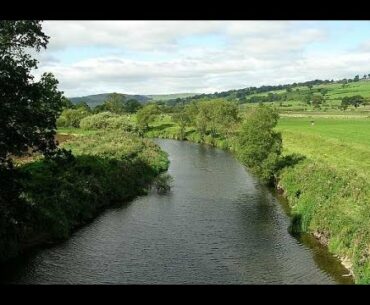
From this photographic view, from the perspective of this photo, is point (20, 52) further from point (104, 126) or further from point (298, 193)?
point (104, 126)

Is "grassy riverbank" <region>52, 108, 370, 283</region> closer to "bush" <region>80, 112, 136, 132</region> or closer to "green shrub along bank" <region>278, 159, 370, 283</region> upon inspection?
"green shrub along bank" <region>278, 159, 370, 283</region>

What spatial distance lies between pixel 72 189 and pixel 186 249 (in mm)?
13566

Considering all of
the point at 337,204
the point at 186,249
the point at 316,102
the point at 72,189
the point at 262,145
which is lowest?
the point at 186,249

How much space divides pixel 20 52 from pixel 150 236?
18687mm

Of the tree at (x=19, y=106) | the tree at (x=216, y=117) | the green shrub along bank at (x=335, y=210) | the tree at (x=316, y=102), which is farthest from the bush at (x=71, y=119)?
the tree at (x=19, y=106)

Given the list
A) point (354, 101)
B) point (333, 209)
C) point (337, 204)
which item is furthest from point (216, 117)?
point (354, 101)

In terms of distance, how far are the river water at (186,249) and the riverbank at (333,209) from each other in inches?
42.1

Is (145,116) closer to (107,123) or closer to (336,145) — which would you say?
(107,123)

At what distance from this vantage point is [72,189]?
38719 mm

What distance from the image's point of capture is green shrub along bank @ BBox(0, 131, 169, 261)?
92.4 ft

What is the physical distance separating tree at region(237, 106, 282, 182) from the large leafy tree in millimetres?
34011

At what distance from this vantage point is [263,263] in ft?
91.5

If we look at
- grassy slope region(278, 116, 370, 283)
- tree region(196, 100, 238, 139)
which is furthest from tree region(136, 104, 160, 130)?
grassy slope region(278, 116, 370, 283)
